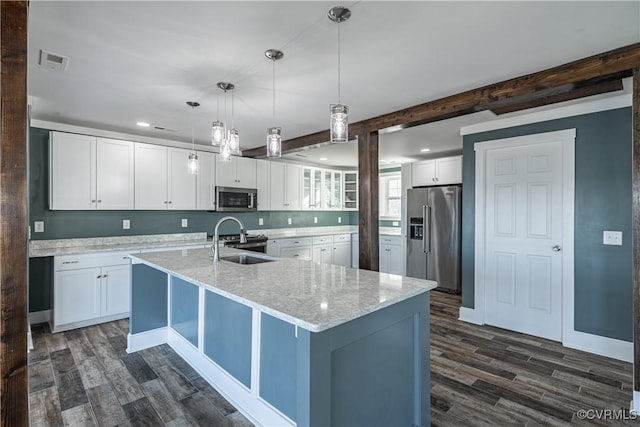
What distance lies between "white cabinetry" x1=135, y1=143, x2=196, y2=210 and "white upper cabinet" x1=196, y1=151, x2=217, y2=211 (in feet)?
0.29

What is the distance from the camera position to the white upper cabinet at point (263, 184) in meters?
5.42

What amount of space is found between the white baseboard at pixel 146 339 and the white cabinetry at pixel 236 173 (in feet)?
7.92

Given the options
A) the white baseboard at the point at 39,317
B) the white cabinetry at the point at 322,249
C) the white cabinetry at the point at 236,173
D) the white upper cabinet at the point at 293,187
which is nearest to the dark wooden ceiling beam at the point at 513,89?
the white cabinetry at the point at 236,173

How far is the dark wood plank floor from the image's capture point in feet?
6.75

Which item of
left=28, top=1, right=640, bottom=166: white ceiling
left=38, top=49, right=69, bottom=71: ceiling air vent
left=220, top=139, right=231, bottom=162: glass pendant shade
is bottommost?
left=220, top=139, right=231, bottom=162: glass pendant shade

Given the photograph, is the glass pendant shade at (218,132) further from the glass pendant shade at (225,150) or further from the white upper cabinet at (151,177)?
the white upper cabinet at (151,177)

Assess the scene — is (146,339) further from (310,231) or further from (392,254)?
(392,254)

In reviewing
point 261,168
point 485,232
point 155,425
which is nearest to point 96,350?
point 155,425

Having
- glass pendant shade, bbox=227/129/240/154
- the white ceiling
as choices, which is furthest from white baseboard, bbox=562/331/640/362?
glass pendant shade, bbox=227/129/240/154

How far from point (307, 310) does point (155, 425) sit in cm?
144

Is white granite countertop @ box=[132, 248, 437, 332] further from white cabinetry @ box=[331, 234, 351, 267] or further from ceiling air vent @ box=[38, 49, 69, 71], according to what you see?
white cabinetry @ box=[331, 234, 351, 267]

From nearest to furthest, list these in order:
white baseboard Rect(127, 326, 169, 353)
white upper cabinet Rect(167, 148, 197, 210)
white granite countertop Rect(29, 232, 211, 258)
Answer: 1. white baseboard Rect(127, 326, 169, 353)
2. white granite countertop Rect(29, 232, 211, 258)
3. white upper cabinet Rect(167, 148, 197, 210)

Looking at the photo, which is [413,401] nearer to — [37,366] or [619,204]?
[619,204]

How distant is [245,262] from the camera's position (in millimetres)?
2996
